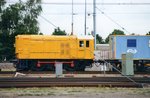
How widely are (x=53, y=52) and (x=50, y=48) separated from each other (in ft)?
1.52

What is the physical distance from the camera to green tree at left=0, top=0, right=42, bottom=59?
57769 millimetres

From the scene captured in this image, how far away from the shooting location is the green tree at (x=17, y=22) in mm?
57769

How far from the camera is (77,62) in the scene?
1421 inches

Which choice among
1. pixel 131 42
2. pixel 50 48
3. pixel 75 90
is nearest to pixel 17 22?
pixel 50 48

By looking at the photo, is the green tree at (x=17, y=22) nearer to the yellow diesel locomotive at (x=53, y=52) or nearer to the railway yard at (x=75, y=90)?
the yellow diesel locomotive at (x=53, y=52)

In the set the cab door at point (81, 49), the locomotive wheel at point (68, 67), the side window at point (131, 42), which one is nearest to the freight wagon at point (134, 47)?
the side window at point (131, 42)

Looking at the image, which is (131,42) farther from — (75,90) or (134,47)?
(75,90)

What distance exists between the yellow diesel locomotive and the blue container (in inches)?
88.0

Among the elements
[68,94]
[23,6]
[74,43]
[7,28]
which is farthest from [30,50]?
[23,6]

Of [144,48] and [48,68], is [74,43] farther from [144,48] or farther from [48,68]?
[144,48]

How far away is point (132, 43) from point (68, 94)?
19.1 metres

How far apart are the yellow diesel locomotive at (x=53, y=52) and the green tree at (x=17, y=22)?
20308 mm

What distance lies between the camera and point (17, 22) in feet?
201

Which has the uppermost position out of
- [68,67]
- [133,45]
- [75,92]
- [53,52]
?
[133,45]
